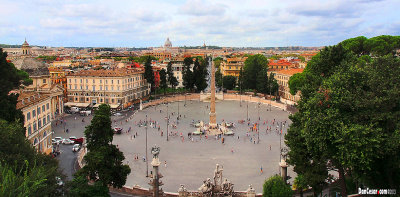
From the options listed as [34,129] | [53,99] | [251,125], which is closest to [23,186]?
[34,129]

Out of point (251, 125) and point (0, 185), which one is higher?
point (0, 185)

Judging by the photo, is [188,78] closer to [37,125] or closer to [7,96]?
[37,125]

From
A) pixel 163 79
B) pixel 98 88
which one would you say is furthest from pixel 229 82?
pixel 98 88

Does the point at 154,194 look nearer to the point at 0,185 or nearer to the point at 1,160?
the point at 1,160

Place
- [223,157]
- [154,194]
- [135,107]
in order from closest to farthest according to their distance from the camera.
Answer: [154,194]
[223,157]
[135,107]

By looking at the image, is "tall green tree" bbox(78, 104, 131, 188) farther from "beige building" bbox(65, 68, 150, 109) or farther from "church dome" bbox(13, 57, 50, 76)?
"church dome" bbox(13, 57, 50, 76)

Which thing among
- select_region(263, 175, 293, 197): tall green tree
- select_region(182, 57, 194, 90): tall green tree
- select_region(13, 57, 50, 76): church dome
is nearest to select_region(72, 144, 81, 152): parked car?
select_region(263, 175, 293, 197): tall green tree
